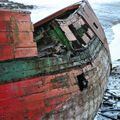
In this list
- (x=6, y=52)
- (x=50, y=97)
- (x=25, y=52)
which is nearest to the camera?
(x=6, y=52)

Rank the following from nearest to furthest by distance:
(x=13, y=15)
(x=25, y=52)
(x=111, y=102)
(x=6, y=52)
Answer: (x=6, y=52), (x=13, y=15), (x=25, y=52), (x=111, y=102)

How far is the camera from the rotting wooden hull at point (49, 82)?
19.7ft

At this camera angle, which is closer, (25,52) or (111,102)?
(25,52)

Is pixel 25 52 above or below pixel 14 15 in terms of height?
below

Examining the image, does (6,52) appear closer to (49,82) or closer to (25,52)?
(25,52)

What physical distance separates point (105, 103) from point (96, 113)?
127cm

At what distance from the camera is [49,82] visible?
6766 mm

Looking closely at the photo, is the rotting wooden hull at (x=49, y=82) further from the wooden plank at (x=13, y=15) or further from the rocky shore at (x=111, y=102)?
Result: the rocky shore at (x=111, y=102)

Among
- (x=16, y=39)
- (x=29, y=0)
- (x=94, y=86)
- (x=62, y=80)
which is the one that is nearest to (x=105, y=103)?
(x=94, y=86)

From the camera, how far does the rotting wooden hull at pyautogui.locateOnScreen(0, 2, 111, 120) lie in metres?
6.01

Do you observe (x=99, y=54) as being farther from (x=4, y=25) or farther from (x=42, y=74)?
(x=4, y=25)

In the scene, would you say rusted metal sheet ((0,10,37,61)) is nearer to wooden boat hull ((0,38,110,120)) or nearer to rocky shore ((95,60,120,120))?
wooden boat hull ((0,38,110,120))

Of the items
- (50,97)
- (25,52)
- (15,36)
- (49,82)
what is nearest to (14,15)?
(15,36)

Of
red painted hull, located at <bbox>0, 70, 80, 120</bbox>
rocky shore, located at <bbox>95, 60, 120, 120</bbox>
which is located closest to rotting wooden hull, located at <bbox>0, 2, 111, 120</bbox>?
red painted hull, located at <bbox>0, 70, 80, 120</bbox>
